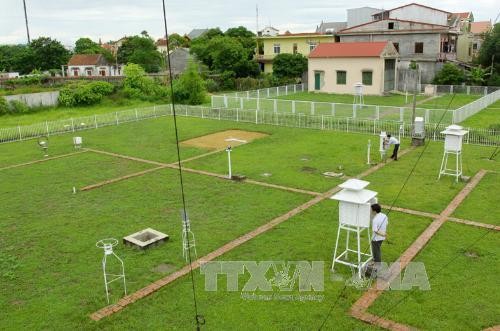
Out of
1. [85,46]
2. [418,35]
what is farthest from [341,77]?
[85,46]

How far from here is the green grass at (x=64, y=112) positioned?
97.7 feet

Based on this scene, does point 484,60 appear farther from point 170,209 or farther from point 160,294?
point 160,294

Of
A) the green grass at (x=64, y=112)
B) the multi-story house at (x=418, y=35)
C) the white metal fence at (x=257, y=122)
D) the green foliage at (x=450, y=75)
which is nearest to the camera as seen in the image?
the white metal fence at (x=257, y=122)

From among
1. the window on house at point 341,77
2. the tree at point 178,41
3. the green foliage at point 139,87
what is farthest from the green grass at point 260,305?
the tree at point 178,41

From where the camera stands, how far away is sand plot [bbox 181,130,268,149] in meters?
21.5

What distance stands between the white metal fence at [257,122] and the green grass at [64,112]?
453 cm

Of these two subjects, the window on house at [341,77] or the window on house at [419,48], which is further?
the window on house at [419,48]

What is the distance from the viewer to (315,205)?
507 inches

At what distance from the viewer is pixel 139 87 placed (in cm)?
3791

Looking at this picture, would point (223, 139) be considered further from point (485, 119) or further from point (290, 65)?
point (290, 65)

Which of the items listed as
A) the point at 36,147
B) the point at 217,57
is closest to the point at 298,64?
the point at 217,57

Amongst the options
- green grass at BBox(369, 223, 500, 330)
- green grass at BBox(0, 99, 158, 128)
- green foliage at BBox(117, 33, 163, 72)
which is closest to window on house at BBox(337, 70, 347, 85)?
green grass at BBox(0, 99, 158, 128)

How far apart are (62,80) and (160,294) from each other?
1599 inches

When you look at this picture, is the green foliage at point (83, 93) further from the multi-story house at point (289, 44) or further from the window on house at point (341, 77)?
the multi-story house at point (289, 44)
